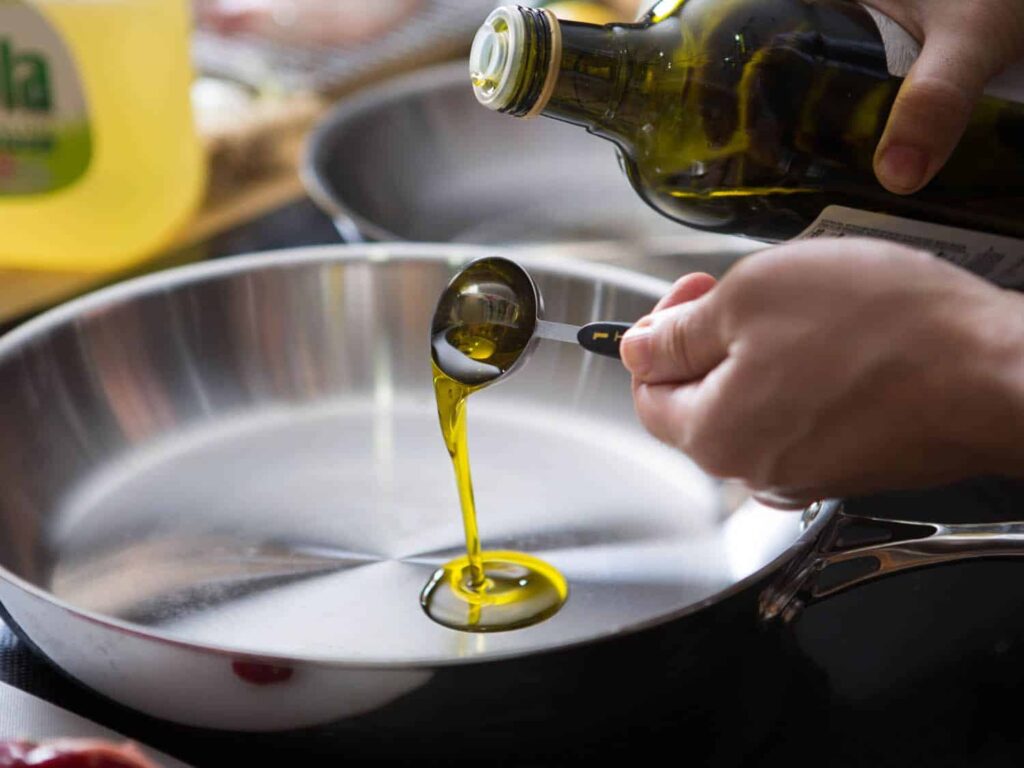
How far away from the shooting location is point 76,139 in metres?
0.82

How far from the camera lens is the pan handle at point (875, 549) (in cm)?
46

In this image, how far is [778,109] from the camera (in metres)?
0.55

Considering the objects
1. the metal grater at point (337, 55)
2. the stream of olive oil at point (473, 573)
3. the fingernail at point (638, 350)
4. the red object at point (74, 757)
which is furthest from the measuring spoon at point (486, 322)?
the metal grater at point (337, 55)

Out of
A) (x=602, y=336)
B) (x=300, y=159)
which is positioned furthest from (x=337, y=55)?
(x=602, y=336)

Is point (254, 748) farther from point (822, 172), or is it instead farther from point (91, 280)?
point (91, 280)

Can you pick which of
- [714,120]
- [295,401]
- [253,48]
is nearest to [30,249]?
[295,401]

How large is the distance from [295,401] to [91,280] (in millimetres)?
238

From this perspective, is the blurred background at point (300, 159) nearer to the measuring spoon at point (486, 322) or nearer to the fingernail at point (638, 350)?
the measuring spoon at point (486, 322)

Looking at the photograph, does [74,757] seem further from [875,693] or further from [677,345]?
[875,693]

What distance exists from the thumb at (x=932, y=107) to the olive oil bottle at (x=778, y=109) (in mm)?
27

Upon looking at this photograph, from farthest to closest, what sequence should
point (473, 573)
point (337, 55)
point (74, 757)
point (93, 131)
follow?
point (337, 55) < point (93, 131) < point (473, 573) < point (74, 757)

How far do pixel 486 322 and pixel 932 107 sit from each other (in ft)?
0.71

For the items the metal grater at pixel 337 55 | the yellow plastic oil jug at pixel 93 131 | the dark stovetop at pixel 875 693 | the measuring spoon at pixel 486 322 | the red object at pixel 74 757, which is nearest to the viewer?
the red object at pixel 74 757

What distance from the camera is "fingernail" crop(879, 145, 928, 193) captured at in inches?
19.8
